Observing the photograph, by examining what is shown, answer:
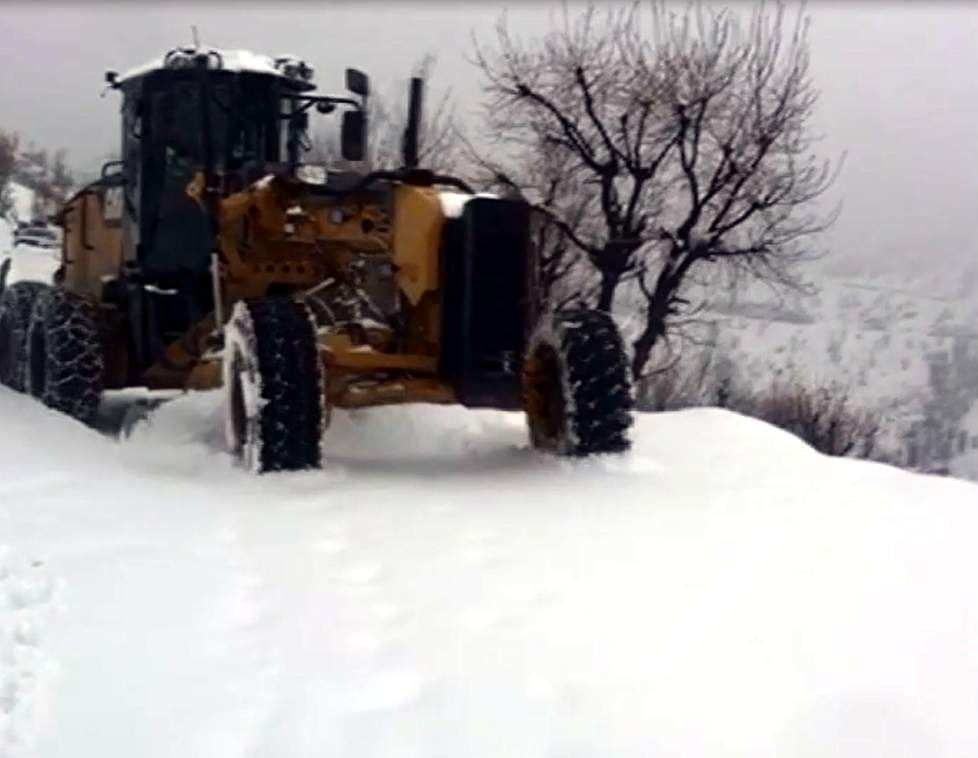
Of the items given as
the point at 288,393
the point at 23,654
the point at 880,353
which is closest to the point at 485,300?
the point at 288,393

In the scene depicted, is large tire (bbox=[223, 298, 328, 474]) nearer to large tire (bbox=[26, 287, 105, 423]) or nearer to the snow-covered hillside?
large tire (bbox=[26, 287, 105, 423])

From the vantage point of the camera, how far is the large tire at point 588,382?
26.3ft

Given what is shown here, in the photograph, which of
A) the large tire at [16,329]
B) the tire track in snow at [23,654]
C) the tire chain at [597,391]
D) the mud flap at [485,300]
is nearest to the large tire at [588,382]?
the tire chain at [597,391]

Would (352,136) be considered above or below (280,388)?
above

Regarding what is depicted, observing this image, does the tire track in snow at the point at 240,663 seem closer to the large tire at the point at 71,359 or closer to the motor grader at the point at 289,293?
the motor grader at the point at 289,293

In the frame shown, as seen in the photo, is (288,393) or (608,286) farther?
(608,286)

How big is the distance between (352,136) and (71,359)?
2.29m

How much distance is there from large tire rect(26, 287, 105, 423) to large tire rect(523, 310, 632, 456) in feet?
9.57

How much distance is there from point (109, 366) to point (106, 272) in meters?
0.93

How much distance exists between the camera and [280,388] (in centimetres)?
744

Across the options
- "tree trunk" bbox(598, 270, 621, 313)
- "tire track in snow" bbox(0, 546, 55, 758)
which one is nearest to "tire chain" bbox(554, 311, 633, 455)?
"tire track in snow" bbox(0, 546, 55, 758)

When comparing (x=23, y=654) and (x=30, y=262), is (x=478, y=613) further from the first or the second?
(x=30, y=262)

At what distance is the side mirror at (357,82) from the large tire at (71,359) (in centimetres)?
231

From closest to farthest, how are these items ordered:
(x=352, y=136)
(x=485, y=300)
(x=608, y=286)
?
(x=485, y=300)
(x=352, y=136)
(x=608, y=286)
